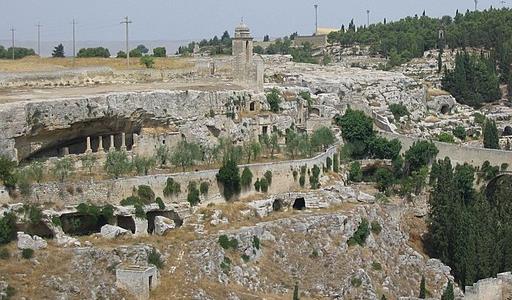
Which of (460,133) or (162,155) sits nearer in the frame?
(162,155)

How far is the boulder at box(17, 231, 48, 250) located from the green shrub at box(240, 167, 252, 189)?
927 centimetres

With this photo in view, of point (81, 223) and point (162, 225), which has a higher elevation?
point (81, 223)

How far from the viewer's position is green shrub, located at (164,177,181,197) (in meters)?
37.7

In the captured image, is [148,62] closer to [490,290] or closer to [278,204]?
[278,204]

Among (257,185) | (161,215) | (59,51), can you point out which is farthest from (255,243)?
(59,51)

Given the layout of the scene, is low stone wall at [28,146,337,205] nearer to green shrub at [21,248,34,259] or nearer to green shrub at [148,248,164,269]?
green shrub at [21,248,34,259]

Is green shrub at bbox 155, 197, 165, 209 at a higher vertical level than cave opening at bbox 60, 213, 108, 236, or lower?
higher

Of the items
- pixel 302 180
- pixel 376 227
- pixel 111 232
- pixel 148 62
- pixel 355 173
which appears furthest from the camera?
pixel 148 62

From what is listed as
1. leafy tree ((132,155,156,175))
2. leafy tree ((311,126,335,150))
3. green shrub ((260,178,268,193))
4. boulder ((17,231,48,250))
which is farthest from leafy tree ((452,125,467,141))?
boulder ((17,231,48,250))

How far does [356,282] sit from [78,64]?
2365 centimetres

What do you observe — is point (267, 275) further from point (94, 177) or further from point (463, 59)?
point (463, 59)

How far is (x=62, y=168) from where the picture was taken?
37406mm

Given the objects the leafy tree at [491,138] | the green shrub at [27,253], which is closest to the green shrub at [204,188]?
the green shrub at [27,253]

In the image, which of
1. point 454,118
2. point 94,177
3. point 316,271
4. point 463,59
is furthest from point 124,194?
point 463,59
